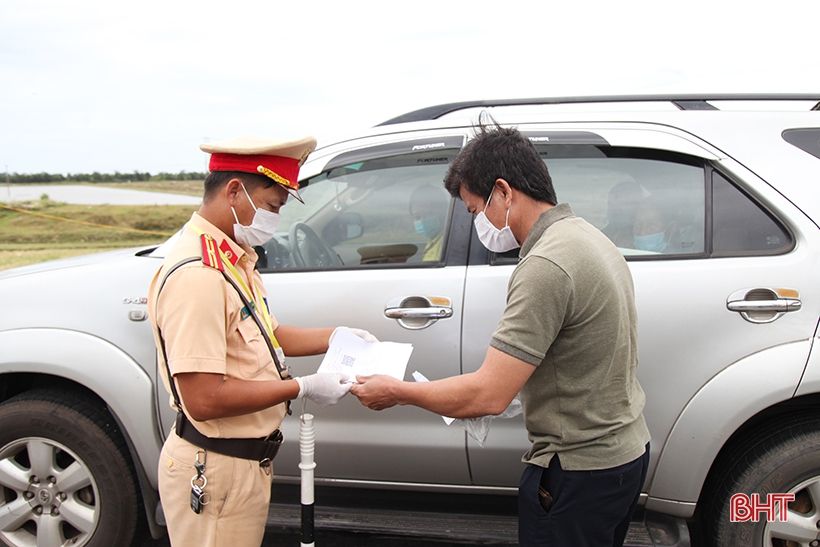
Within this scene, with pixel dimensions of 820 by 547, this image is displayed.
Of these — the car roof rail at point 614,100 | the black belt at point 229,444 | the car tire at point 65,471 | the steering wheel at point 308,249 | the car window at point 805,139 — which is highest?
the car roof rail at point 614,100

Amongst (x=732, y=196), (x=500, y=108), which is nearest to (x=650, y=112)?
(x=732, y=196)

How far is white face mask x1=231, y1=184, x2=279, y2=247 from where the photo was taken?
1.89m

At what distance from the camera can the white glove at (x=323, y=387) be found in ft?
6.12

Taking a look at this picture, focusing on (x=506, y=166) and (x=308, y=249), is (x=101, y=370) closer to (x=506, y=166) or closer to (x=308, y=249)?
(x=308, y=249)

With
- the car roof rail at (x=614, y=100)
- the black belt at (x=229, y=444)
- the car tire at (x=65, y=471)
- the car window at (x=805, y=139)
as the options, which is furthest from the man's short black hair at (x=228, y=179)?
the car window at (x=805, y=139)

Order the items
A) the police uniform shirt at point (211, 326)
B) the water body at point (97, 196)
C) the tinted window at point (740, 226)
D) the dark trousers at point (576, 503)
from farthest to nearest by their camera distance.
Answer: the water body at point (97, 196), the tinted window at point (740, 226), the dark trousers at point (576, 503), the police uniform shirt at point (211, 326)

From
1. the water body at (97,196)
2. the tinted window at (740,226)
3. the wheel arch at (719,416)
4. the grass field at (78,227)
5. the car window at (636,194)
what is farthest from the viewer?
the water body at (97,196)

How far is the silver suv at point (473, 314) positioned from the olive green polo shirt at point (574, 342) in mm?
631

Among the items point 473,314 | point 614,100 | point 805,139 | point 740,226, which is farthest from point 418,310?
point 805,139

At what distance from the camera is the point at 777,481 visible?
2350 millimetres

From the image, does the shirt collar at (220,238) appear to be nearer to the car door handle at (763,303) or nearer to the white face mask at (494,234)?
the white face mask at (494,234)

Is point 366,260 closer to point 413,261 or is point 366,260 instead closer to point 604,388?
point 413,261

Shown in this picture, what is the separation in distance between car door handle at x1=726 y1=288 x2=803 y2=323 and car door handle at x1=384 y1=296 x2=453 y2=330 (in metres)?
1.01

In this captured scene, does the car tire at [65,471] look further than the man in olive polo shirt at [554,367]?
Yes
